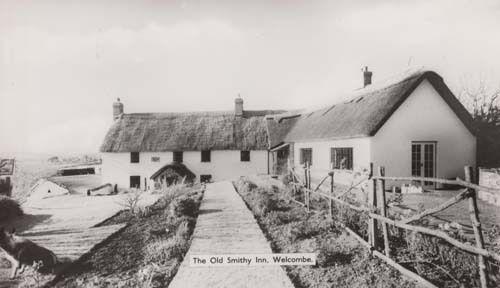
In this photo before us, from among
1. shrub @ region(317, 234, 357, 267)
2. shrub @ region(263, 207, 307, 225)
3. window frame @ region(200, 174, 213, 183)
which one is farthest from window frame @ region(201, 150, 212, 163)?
shrub @ region(317, 234, 357, 267)

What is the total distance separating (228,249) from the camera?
5395mm

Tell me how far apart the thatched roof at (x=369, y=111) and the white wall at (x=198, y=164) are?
5.55m

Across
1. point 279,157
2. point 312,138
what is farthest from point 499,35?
point 279,157

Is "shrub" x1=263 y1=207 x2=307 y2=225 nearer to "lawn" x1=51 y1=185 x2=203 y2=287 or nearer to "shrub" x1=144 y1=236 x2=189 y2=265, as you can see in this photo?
"lawn" x1=51 y1=185 x2=203 y2=287

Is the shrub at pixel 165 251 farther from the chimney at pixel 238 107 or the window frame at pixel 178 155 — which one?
the chimney at pixel 238 107

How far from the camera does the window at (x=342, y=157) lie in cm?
1195

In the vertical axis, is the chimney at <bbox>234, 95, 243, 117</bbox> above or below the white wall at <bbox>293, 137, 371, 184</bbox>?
above

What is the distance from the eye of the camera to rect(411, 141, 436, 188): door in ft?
34.5

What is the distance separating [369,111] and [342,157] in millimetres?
2246

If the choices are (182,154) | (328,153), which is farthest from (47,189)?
(328,153)

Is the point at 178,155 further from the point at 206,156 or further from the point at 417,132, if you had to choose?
the point at 417,132

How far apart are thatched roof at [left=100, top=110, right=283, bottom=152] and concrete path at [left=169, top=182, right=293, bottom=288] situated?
42.8 feet

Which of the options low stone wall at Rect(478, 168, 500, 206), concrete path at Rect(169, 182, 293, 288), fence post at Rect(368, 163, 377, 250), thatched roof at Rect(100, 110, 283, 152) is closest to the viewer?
concrete path at Rect(169, 182, 293, 288)

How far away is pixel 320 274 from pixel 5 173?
18.3ft
